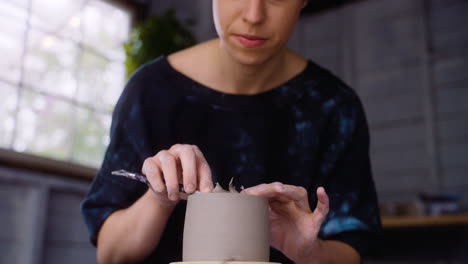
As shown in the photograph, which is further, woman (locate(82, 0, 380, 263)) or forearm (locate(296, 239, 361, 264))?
woman (locate(82, 0, 380, 263))

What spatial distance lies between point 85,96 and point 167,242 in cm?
260

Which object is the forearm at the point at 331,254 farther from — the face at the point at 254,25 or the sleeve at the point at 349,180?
the face at the point at 254,25

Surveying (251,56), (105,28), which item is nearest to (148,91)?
(251,56)

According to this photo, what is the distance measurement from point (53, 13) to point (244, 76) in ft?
8.60

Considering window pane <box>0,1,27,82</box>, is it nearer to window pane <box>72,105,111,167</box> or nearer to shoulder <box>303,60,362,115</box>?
window pane <box>72,105,111,167</box>

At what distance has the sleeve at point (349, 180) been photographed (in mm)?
1046

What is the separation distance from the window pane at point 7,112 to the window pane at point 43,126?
0.17 ft

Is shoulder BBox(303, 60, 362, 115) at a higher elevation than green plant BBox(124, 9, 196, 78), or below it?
below

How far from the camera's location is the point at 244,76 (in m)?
1.17

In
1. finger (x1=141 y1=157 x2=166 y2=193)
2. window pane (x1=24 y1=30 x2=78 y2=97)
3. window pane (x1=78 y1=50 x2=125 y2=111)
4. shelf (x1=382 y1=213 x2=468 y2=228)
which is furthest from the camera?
window pane (x1=78 y1=50 x2=125 y2=111)

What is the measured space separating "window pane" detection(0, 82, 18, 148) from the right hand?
2.45 metres

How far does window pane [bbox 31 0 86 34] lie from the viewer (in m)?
3.23

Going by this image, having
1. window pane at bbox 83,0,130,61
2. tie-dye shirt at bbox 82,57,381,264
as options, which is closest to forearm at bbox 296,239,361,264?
tie-dye shirt at bbox 82,57,381,264

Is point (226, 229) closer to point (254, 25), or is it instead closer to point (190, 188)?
point (190, 188)
